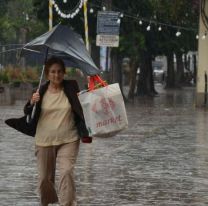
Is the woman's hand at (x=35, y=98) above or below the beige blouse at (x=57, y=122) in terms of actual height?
above

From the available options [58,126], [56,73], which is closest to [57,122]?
[58,126]

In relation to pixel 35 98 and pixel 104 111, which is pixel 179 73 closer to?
pixel 104 111

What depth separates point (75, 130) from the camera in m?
8.92

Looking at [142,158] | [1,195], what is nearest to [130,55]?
[142,158]

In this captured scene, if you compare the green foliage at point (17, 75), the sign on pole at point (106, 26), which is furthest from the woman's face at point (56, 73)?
the green foliage at point (17, 75)

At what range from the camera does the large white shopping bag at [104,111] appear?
8891 mm

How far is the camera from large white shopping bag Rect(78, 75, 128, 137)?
29.2 feet

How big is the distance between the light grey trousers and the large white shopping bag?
0.91 feet

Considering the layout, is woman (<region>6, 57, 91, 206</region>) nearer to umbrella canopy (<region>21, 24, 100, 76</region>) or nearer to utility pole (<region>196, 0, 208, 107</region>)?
umbrella canopy (<region>21, 24, 100, 76</region>)

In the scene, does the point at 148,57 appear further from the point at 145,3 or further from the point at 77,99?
the point at 77,99

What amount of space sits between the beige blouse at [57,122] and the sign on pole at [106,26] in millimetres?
24186

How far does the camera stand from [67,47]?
898 centimetres

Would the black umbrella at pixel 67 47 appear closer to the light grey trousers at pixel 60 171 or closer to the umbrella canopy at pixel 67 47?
the umbrella canopy at pixel 67 47

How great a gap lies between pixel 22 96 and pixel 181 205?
90.8 feet
